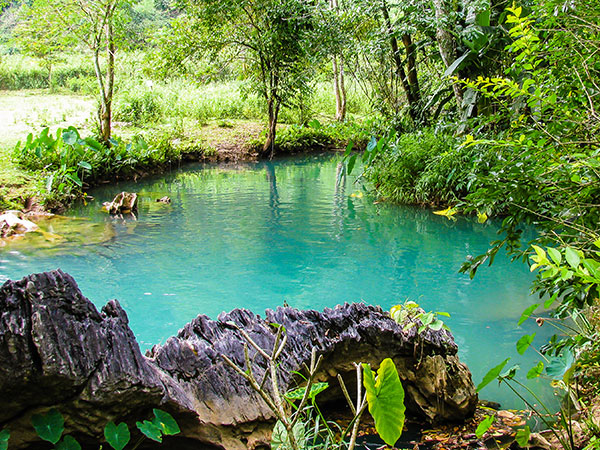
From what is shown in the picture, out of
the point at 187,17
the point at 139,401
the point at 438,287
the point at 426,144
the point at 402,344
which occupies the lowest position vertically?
the point at 438,287

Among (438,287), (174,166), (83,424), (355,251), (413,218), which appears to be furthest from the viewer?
(174,166)

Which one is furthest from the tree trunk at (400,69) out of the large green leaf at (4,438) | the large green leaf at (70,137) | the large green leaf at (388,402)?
the large green leaf at (4,438)

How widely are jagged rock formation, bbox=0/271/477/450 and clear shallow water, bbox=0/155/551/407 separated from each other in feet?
2.14

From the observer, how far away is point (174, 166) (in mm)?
11711

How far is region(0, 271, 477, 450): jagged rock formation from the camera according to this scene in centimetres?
147

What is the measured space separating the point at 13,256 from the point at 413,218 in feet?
15.9

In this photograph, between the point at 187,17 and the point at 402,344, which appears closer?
the point at 402,344

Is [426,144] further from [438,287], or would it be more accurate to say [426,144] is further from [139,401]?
[139,401]

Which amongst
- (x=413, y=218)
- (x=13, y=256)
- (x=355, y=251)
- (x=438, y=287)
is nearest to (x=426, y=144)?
(x=413, y=218)

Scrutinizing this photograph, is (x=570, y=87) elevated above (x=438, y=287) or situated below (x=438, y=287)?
above

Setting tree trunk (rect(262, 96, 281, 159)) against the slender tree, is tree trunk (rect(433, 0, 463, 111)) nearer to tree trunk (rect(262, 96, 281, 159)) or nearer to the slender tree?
the slender tree

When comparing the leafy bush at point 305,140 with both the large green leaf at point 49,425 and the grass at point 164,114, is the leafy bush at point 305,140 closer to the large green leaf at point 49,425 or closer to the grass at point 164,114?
the grass at point 164,114

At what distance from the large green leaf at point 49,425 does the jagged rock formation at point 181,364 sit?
1.1 inches

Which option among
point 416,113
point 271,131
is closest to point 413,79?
point 416,113
